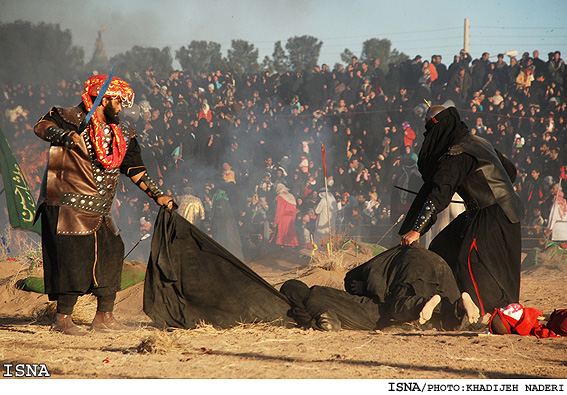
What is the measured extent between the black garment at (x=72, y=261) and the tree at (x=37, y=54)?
1456cm

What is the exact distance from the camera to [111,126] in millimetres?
4934

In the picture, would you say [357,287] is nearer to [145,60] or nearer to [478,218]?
[478,218]

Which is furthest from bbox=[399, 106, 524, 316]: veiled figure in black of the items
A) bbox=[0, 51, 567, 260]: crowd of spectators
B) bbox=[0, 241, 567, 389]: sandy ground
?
bbox=[0, 51, 567, 260]: crowd of spectators

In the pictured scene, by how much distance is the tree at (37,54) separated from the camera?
18.1 meters

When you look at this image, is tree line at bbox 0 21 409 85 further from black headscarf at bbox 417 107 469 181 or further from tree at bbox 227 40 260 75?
black headscarf at bbox 417 107 469 181

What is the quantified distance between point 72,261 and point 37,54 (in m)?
15.5

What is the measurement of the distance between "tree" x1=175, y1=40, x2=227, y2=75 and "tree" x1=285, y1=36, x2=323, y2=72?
352cm

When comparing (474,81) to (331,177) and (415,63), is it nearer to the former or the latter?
A: (415,63)

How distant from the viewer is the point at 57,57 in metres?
18.5

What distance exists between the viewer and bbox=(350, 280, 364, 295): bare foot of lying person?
16.6 ft

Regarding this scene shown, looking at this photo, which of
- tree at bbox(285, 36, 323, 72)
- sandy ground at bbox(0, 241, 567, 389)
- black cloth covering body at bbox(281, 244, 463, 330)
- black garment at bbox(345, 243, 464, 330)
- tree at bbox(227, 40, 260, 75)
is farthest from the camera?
tree at bbox(285, 36, 323, 72)

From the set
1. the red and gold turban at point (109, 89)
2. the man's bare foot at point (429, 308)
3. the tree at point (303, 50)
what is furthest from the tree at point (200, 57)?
the man's bare foot at point (429, 308)

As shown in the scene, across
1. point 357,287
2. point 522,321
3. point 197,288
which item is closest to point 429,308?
point 522,321

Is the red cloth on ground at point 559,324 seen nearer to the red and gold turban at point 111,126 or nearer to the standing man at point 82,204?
the standing man at point 82,204
